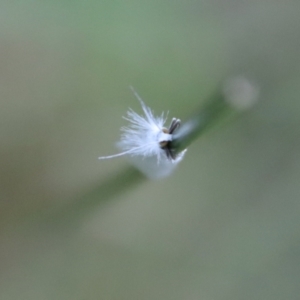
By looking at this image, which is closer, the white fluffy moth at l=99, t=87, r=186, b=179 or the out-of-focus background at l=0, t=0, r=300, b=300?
the white fluffy moth at l=99, t=87, r=186, b=179

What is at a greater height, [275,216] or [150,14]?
[150,14]

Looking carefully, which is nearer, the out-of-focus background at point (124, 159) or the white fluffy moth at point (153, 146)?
the white fluffy moth at point (153, 146)

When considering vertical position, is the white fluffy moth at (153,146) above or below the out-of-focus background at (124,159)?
below

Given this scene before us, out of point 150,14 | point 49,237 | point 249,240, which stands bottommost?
point 249,240

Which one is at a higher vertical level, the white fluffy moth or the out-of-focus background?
the out-of-focus background

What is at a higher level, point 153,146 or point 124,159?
point 124,159

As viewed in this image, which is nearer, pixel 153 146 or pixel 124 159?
→ pixel 153 146

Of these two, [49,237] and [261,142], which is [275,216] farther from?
[49,237]

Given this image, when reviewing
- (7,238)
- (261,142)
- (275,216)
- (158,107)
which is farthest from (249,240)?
(7,238)
